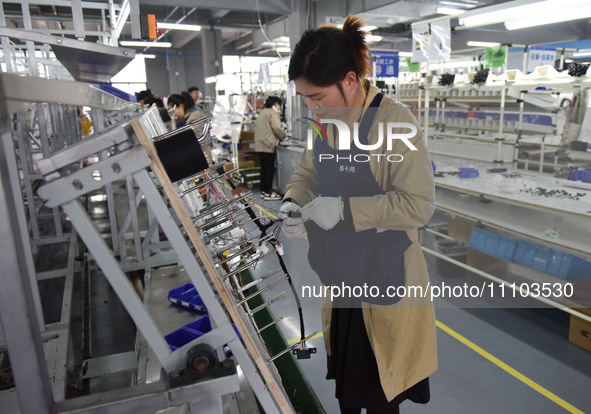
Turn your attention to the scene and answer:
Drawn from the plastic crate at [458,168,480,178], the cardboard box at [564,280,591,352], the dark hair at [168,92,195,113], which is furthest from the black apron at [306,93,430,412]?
the dark hair at [168,92,195,113]

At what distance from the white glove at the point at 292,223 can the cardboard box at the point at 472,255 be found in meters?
2.94

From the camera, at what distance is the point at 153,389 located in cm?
86

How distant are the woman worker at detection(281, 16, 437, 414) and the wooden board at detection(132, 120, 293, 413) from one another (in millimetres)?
418

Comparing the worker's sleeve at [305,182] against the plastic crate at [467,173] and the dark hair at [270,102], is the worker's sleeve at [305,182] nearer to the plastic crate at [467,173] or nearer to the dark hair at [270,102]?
the plastic crate at [467,173]

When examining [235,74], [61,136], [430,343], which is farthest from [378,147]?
[235,74]

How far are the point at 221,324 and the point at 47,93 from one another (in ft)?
1.88

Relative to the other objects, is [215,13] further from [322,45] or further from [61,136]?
[322,45]

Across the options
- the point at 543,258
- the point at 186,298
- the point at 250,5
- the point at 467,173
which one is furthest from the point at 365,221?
the point at 250,5

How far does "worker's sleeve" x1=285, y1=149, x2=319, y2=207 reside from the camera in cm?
151

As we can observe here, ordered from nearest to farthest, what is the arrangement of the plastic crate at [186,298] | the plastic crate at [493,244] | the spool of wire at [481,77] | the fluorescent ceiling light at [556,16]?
the plastic crate at [186,298] < the fluorescent ceiling light at [556,16] < the plastic crate at [493,244] < the spool of wire at [481,77]

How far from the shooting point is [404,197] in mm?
1157

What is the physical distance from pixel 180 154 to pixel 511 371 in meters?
2.53

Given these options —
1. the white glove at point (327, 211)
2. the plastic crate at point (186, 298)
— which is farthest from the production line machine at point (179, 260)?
the plastic crate at point (186, 298)

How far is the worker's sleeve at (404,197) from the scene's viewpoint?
1150 mm
